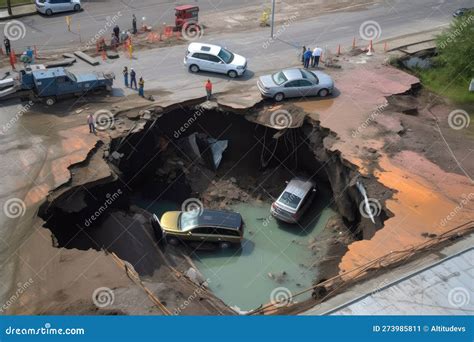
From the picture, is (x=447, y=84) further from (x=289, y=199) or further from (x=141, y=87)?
(x=141, y=87)

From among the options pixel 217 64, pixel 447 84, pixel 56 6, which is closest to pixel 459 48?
pixel 447 84

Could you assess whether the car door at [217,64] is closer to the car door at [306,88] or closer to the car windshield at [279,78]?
the car windshield at [279,78]

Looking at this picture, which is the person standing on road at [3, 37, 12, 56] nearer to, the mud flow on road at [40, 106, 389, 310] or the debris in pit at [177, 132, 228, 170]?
the mud flow on road at [40, 106, 389, 310]

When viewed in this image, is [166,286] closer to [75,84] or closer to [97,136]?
[97,136]

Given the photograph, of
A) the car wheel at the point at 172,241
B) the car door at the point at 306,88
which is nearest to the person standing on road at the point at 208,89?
the car door at the point at 306,88

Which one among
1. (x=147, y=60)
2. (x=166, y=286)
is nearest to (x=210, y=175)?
(x=147, y=60)

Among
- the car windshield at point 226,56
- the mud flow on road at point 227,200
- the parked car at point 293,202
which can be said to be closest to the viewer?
the mud flow on road at point 227,200

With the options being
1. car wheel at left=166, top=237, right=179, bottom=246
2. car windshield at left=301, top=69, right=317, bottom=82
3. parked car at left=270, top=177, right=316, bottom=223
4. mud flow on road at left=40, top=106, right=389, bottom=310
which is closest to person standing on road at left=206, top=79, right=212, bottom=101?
mud flow on road at left=40, top=106, right=389, bottom=310
